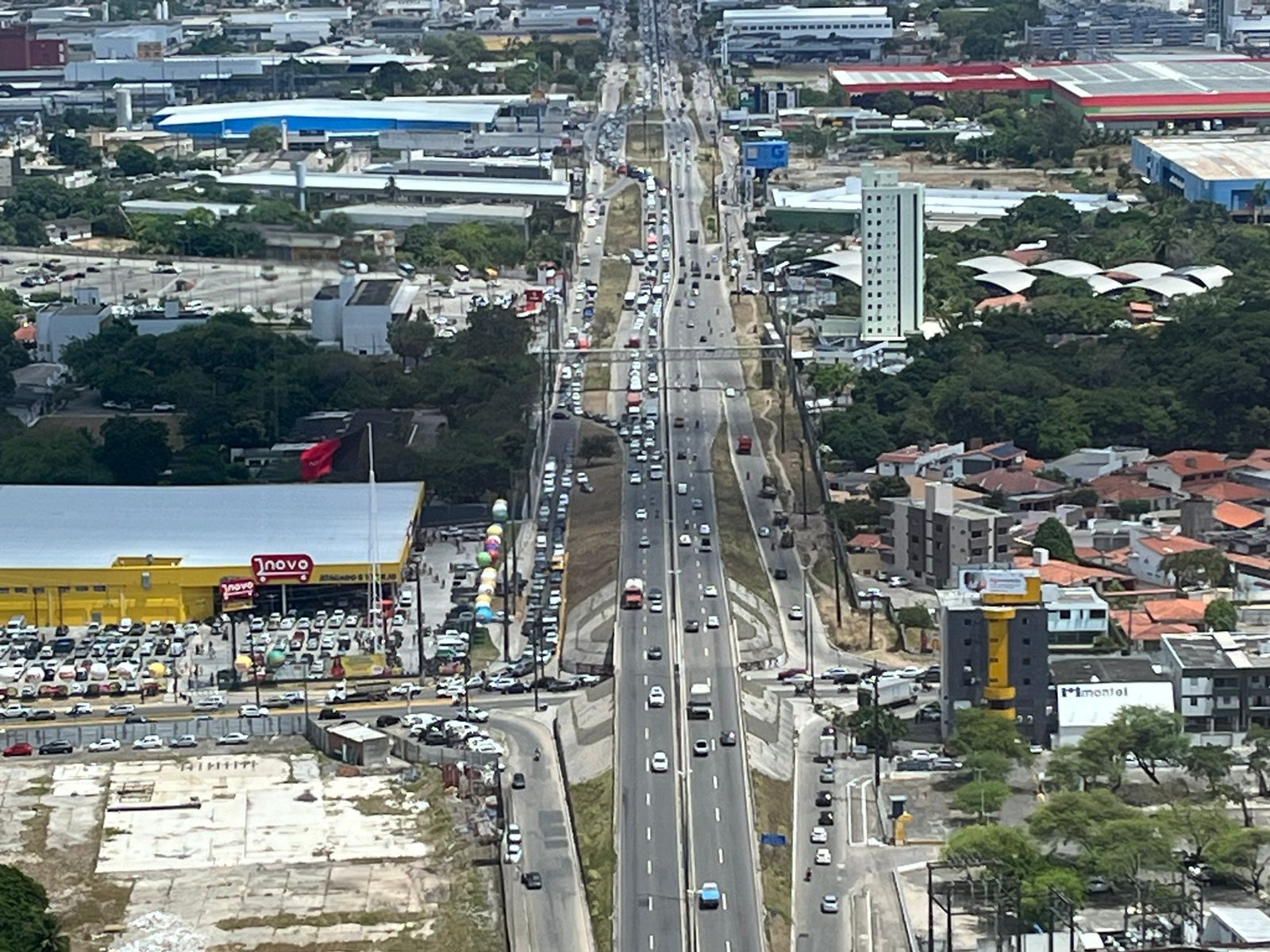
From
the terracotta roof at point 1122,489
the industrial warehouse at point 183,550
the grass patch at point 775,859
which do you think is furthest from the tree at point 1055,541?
the grass patch at point 775,859

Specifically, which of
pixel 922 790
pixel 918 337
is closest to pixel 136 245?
pixel 918 337

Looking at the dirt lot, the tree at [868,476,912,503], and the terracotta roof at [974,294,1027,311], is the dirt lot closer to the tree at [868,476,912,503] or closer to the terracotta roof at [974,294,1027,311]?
the tree at [868,476,912,503]

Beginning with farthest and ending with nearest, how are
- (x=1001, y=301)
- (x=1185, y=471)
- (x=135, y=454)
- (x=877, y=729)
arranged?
(x=1001, y=301) → (x=135, y=454) → (x=1185, y=471) → (x=877, y=729)

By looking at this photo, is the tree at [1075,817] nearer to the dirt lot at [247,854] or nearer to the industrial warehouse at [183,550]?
the dirt lot at [247,854]

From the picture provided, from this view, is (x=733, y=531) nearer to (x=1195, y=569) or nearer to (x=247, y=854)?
(x=1195, y=569)

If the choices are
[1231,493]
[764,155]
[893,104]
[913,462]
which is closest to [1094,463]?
[1231,493]

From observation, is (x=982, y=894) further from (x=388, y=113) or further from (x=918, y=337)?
(x=388, y=113)

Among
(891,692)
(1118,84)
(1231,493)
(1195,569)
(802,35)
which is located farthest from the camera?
(802,35)
